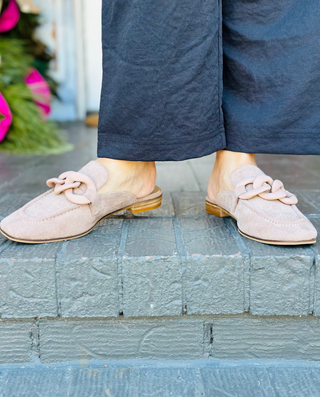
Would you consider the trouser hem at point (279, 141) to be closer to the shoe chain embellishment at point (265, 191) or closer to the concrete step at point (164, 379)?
the shoe chain embellishment at point (265, 191)

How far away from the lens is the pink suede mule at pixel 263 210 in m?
0.77

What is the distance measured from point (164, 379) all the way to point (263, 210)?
1.23 feet

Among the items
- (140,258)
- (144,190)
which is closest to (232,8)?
(144,190)

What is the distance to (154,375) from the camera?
0.77m

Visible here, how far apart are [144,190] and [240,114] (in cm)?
28

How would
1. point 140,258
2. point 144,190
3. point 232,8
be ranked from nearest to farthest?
point 140,258 < point 232,8 < point 144,190

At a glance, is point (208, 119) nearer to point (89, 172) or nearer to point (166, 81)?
point (166, 81)

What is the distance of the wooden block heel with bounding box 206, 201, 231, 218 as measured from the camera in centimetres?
95

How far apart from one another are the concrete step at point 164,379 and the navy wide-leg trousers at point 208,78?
0.42 meters

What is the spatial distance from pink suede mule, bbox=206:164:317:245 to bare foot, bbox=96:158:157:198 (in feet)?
0.59

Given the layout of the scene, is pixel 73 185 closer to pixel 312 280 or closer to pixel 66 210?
pixel 66 210

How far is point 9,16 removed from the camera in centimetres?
224

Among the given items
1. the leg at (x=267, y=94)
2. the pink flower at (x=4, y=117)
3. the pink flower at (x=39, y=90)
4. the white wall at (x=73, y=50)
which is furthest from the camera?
the white wall at (x=73, y=50)

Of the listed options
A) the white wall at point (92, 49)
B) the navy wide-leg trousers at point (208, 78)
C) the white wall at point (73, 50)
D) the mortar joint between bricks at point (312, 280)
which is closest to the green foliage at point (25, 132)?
the white wall at point (73, 50)
